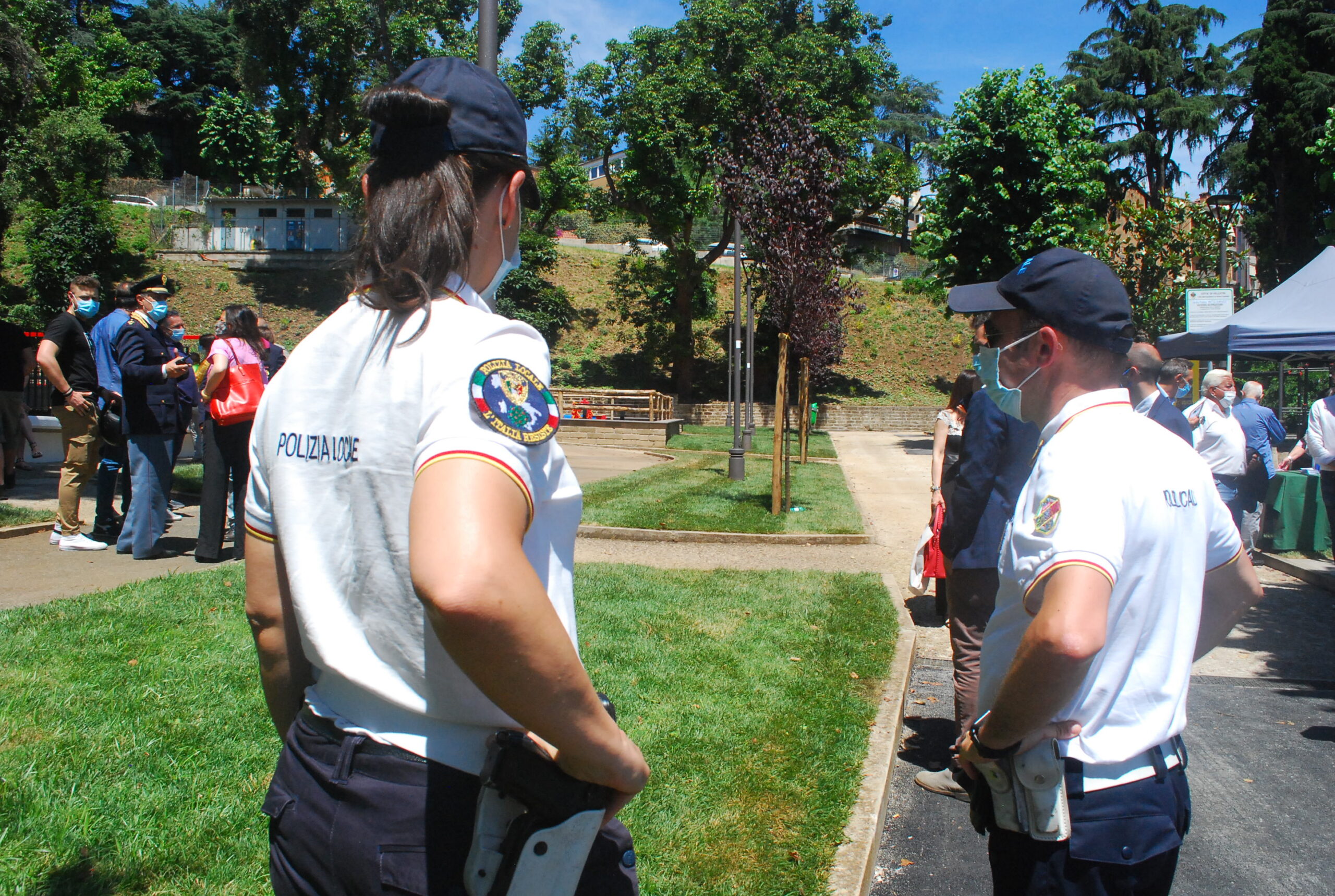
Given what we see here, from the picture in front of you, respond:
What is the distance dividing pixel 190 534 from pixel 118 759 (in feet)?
17.8

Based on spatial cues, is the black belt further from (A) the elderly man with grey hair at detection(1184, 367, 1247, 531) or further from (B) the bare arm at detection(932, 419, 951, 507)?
(A) the elderly man with grey hair at detection(1184, 367, 1247, 531)

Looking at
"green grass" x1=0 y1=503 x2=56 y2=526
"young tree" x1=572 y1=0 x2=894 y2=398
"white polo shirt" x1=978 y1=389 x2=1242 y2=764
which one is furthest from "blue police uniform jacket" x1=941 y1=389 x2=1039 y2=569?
"young tree" x1=572 y1=0 x2=894 y2=398

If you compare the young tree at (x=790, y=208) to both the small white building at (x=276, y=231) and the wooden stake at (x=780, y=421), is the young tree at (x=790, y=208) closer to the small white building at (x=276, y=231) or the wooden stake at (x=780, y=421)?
the wooden stake at (x=780, y=421)

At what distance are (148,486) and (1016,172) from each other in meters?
21.3

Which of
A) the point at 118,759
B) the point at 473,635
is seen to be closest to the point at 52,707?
the point at 118,759

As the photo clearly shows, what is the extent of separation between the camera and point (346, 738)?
132cm

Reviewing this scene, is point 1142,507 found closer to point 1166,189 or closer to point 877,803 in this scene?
point 877,803

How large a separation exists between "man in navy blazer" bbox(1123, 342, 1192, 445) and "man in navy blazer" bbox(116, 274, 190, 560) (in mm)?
6775

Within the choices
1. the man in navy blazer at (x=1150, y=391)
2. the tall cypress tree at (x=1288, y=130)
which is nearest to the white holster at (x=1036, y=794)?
the man in navy blazer at (x=1150, y=391)

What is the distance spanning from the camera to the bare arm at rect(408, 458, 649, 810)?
1.07 metres

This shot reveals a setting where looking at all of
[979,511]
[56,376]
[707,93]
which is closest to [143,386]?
[56,376]

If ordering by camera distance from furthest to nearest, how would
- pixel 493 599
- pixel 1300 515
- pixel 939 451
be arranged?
pixel 1300 515 → pixel 939 451 → pixel 493 599

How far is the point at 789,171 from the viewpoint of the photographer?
14.7 meters

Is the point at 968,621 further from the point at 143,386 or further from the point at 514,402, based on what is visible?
the point at 143,386
